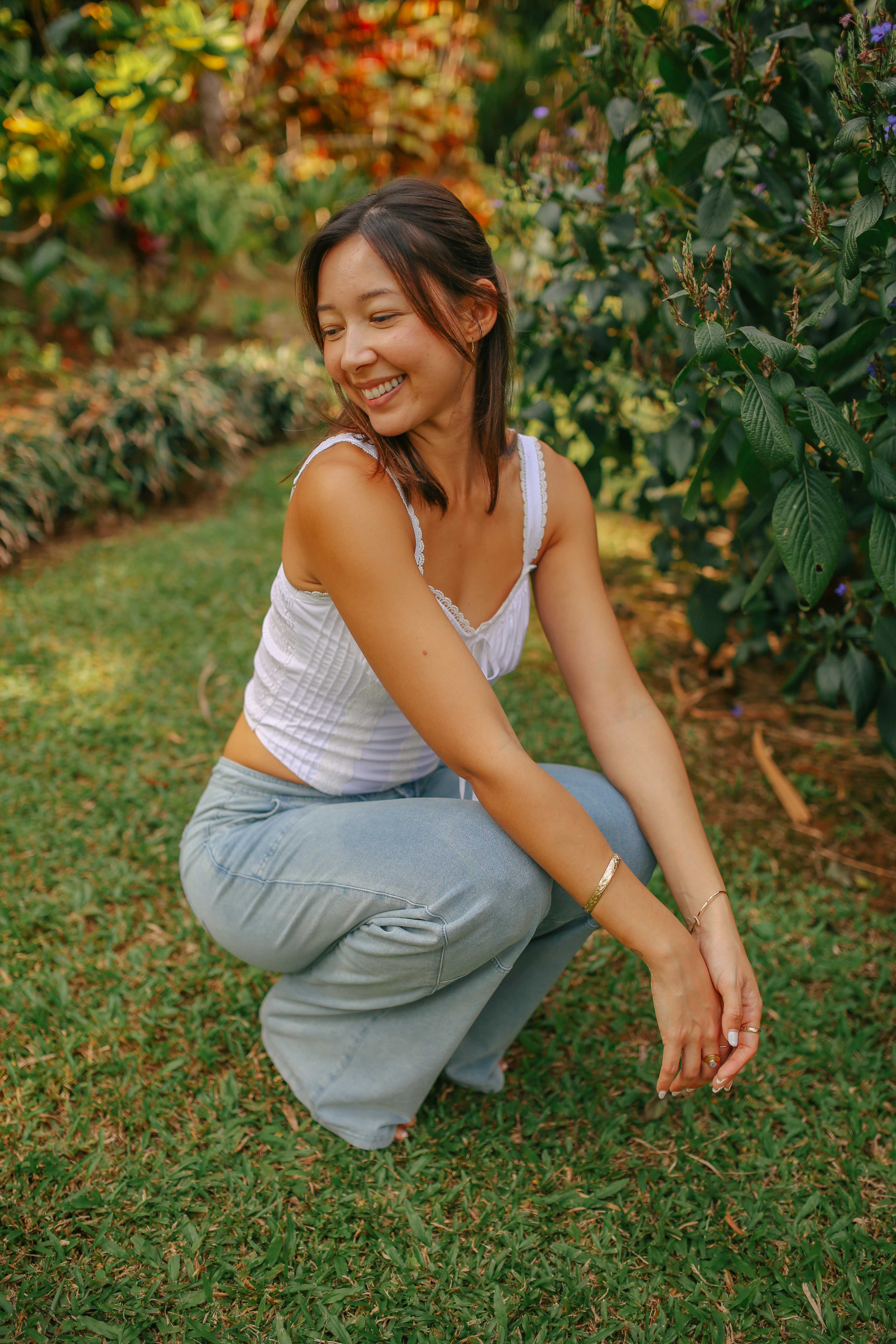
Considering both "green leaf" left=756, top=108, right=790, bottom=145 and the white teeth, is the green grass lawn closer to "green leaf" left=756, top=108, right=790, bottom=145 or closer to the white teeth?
the white teeth

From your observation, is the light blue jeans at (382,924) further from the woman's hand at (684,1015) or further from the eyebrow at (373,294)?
the eyebrow at (373,294)

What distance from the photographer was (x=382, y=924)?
1.41m

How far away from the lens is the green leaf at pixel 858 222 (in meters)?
1.33

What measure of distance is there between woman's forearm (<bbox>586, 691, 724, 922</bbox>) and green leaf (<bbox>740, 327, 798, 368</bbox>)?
63 centimetres

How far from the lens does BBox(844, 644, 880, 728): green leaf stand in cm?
210

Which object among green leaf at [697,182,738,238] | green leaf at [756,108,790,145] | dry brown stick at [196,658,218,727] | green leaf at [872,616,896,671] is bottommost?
dry brown stick at [196,658,218,727]

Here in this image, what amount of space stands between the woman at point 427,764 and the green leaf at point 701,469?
0.70ft

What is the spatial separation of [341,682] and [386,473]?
368 mm

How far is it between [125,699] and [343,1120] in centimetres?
168

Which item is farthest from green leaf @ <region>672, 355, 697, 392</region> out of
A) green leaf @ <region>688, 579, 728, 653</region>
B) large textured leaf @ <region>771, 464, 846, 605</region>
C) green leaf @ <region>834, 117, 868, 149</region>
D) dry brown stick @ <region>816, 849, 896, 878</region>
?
dry brown stick @ <region>816, 849, 896, 878</region>

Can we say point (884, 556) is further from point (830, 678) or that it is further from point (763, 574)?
point (830, 678)

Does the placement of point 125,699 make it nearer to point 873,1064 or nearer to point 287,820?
point 287,820

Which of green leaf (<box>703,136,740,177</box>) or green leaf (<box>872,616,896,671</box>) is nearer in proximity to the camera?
green leaf (<box>703,136,740,177</box>)

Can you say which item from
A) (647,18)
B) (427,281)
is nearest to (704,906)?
(427,281)
